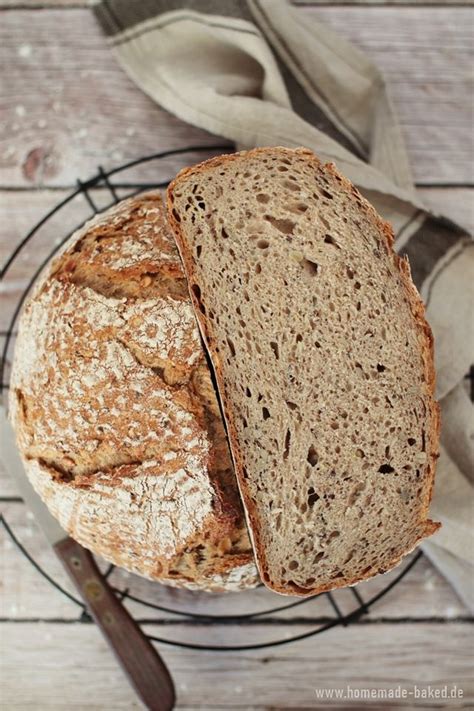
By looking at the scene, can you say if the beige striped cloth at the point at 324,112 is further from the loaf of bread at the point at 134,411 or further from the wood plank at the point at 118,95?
the loaf of bread at the point at 134,411

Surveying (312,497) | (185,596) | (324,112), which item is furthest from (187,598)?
(324,112)

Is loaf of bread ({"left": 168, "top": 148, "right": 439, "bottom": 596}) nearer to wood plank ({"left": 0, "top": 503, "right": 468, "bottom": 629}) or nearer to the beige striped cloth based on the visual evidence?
the beige striped cloth

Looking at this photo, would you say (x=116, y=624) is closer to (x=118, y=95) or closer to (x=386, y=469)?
(x=386, y=469)

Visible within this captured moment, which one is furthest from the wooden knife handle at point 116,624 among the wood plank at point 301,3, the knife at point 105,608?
the wood plank at point 301,3

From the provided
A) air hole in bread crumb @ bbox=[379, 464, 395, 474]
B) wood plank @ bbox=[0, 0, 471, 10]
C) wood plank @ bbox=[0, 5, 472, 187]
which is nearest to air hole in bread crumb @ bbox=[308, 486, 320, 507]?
air hole in bread crumb @ bbox=[379, 464, 395, 474]

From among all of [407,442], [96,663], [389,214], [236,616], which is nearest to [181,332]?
[407,442]
